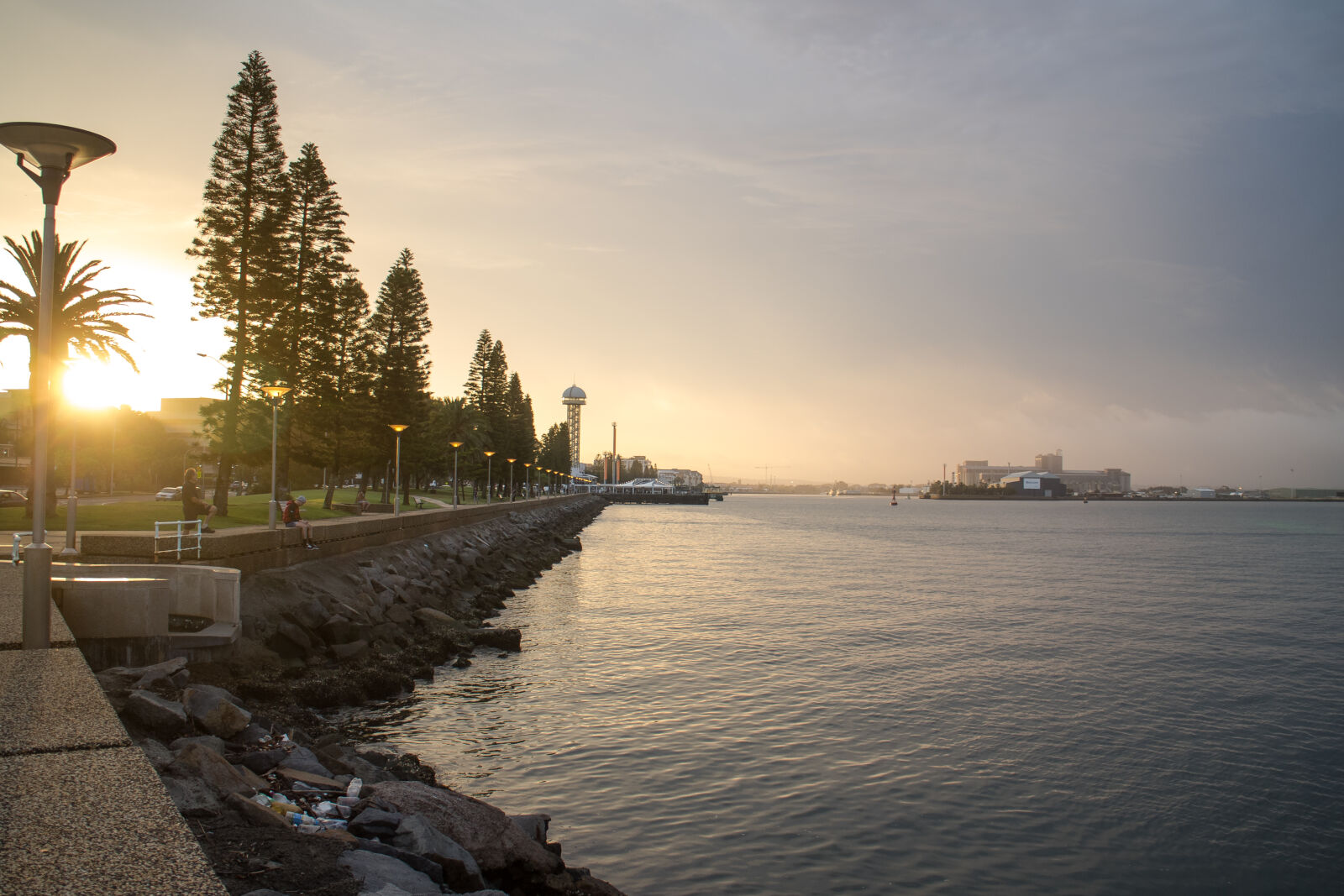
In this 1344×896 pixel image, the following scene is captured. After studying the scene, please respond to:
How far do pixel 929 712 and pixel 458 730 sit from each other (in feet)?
28.7

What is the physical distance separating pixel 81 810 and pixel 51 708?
226 centimetres

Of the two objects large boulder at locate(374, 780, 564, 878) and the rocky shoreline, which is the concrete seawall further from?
large boulder at locate(374, 780, 564, 878)

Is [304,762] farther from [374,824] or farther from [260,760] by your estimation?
[374,824]

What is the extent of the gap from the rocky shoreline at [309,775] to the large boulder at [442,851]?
1 centimetres

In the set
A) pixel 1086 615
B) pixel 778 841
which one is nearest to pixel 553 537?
pixel 1086 615

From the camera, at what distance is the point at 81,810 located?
4129 millimetres

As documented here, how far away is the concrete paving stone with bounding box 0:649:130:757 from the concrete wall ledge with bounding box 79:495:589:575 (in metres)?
8.17

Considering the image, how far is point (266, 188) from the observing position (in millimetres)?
37188

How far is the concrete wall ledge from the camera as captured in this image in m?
15.0

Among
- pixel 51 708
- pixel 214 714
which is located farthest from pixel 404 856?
pixel 214 714

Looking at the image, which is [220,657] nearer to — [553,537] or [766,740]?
[766,740]

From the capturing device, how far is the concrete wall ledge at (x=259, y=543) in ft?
49.2

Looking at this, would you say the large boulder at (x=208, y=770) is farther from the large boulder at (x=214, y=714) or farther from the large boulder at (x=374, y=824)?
the large boulder at (x=214, y=714)

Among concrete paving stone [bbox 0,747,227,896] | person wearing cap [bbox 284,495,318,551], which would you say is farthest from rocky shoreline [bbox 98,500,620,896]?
person wearing cap [bbox 284,495,318,551]
